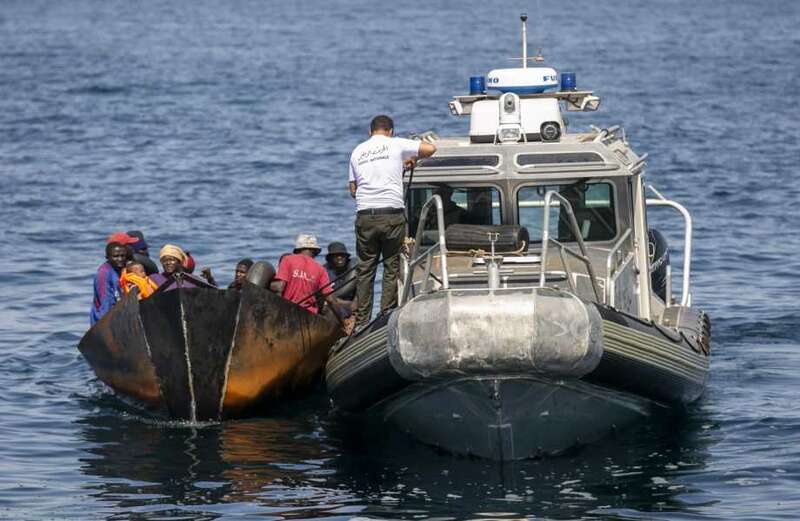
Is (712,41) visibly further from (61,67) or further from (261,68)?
(61,67)

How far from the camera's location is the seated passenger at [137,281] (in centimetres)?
1477

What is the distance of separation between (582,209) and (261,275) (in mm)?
3134

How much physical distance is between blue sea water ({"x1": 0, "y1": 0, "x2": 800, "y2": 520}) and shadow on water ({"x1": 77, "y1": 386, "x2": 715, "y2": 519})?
0.10 ft

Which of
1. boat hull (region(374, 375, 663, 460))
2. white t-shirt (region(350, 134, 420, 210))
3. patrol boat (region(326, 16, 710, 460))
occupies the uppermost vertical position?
white t-shirt (region(350, 134, 420, 210))

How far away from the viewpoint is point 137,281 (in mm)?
14820

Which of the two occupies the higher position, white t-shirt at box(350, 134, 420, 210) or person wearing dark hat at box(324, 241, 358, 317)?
white t-shirt at box(350, 134, 420, 210)

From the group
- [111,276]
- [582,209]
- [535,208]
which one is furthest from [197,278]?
[582,209]

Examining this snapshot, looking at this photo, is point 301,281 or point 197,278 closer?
point 197,278

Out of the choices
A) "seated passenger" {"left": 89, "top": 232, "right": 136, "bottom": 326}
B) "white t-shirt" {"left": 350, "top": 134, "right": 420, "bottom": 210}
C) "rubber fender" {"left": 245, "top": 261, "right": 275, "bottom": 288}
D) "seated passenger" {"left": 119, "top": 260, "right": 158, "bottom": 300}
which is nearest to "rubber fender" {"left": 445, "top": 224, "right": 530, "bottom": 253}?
"white t-shirt" {"left": 350, "top": 134, "right": 420, "bottom": 210}

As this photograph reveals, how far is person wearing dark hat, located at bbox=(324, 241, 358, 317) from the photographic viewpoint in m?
15.9

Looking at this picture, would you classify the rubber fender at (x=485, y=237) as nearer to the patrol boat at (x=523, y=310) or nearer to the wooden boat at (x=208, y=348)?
the patrol boat at (x=523, y=310)

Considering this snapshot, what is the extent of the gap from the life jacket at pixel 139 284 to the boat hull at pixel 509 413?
286cm

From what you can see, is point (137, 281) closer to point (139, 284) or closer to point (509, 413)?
point (139, 284)

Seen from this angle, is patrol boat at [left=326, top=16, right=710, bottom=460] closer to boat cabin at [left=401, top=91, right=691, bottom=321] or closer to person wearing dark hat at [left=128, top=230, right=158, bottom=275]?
boat cabin at [left=401, top=91, right=691, bottom=321]
